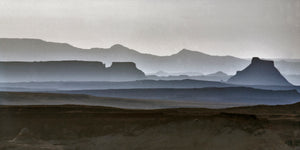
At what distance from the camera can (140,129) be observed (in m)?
6.51

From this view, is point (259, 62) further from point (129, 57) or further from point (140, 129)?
point (140, 129)

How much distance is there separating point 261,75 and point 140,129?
8.21 feet

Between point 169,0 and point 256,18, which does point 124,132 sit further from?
point 256,18

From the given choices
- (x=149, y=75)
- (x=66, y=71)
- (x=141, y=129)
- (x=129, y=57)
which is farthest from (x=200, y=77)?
(x=66, y=71)

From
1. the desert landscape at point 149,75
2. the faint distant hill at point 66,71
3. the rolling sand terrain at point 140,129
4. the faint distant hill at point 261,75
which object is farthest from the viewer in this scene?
the faint distant hill at point 261,75

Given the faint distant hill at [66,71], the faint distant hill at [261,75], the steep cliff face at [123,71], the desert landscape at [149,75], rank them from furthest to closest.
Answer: the faint distant hill at [261,75] → the steep cliff face at [123,71] → the faint distant hill at [66,71] → the desert landscape at [149,75]

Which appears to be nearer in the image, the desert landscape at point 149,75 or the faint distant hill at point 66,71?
the desert landscape at point 149,75

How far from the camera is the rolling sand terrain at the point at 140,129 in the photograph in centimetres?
628

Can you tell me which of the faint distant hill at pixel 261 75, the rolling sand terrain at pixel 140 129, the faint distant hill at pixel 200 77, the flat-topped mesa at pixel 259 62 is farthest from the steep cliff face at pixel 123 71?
the flat-topped mesa at pixel 259 62

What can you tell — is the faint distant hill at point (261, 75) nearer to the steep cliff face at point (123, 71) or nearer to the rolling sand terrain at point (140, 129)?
the rolling sand terrain at point (140, 129)

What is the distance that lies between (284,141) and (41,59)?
4288 mm

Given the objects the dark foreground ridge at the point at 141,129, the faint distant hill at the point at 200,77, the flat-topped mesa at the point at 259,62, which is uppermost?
the flat-topped mesa at the point at 259,62

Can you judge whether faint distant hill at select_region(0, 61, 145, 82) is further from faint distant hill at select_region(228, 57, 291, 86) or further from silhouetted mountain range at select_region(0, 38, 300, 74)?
faint distant hill at select_region(228, 57, 291, 86)

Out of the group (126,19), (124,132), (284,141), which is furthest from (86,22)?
(284,141)
